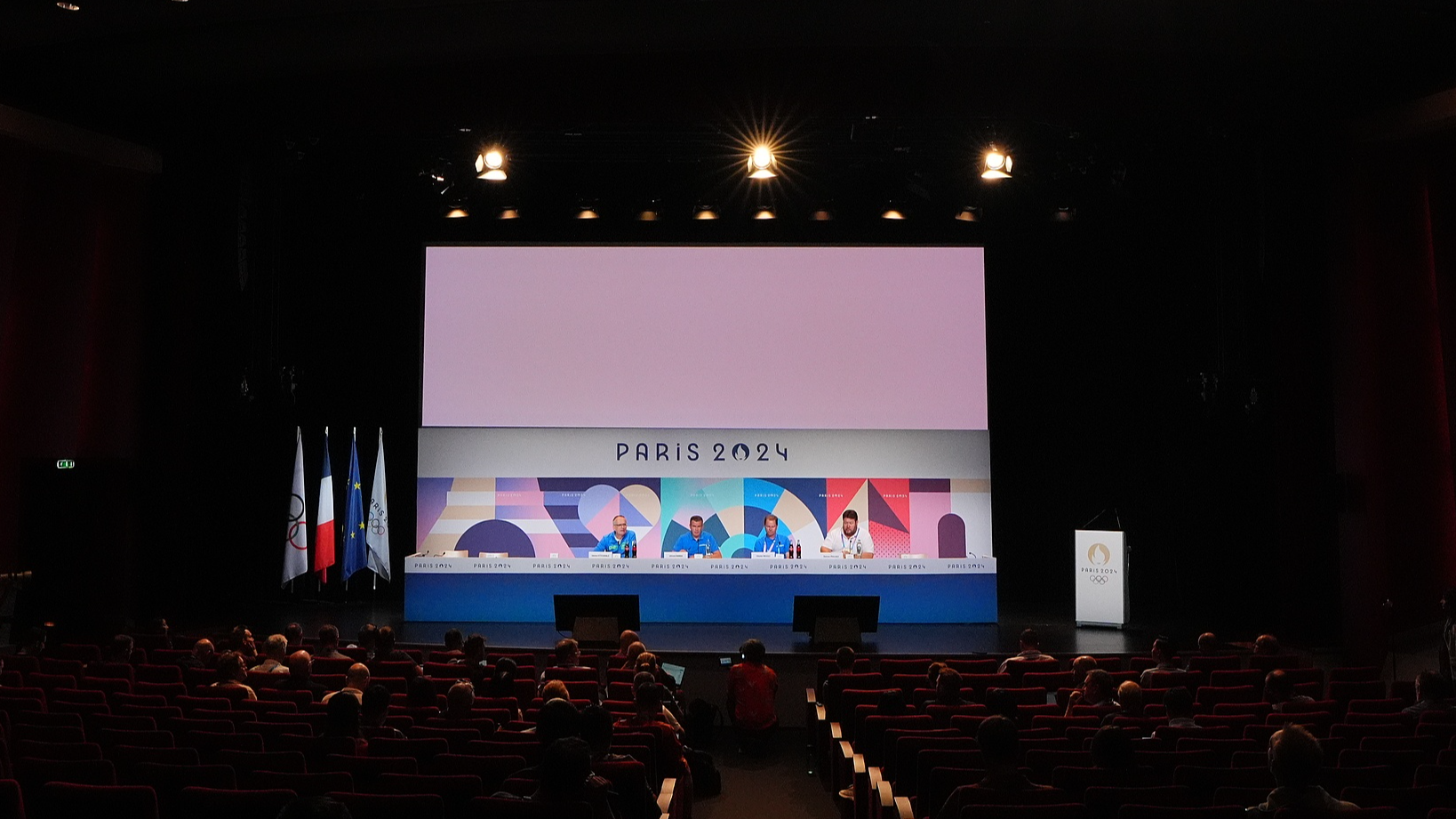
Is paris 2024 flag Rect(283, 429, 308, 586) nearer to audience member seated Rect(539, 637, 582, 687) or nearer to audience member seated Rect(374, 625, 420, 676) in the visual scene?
audience member seated Rect(374, 625, 420, 676)

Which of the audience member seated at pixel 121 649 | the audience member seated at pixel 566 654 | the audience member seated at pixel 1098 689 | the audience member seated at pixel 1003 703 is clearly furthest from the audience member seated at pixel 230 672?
the audience member seated at pixel 1098 689

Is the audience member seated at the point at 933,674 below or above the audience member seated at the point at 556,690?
below

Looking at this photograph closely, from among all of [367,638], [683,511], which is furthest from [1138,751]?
[683,511]

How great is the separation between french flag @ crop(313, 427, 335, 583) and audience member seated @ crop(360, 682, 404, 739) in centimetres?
782

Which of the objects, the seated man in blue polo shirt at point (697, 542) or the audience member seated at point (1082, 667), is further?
the seated man in blue polo shirt at point (697, 542)

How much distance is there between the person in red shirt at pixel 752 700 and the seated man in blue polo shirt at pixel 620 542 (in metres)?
4.62

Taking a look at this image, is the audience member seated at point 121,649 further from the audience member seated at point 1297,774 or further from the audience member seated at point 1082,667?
the audience member seated at point 1297,774

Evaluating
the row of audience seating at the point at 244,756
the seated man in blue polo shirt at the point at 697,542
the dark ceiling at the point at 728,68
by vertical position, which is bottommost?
the row of audience seating at the point at 244,756

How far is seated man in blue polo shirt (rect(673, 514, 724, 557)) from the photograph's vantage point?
13.4 meters

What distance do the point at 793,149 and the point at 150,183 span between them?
278 inches

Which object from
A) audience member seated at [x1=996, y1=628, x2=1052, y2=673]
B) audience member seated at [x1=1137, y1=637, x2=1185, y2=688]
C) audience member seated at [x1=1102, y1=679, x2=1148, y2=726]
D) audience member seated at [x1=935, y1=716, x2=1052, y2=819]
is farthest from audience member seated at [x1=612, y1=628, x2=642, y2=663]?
audience member seated at [x1=935, y1=716, x2=1052, y2=819]

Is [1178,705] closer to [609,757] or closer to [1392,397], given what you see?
[609,757]

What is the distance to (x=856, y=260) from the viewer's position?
1369 cm

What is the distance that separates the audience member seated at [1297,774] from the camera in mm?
3918
